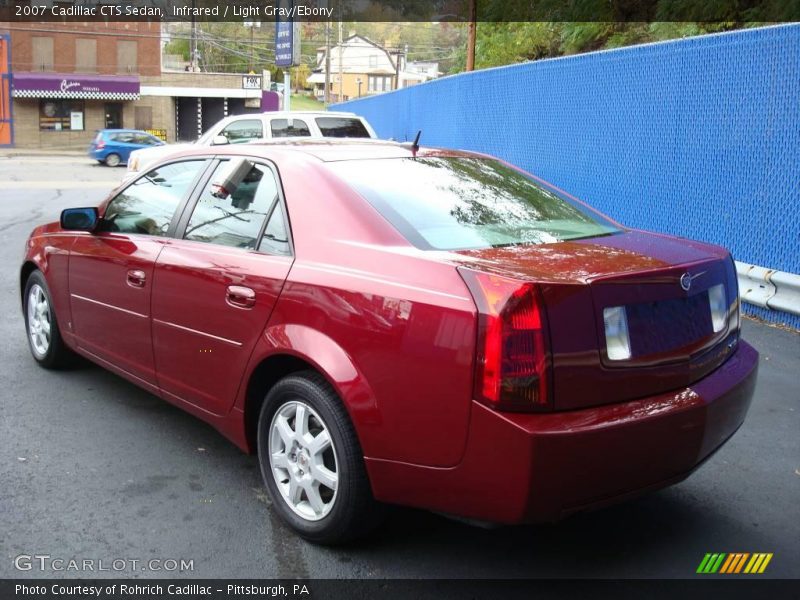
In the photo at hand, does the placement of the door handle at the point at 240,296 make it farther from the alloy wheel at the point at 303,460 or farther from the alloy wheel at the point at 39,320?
the alloy wheel at the point at 39,320

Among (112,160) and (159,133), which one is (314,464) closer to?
(112,160)

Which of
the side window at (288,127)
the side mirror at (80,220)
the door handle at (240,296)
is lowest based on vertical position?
the door handle at (240,296)

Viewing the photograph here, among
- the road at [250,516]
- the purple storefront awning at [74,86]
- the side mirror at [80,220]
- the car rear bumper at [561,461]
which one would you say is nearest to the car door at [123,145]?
the purple storefront awning at [74,86]

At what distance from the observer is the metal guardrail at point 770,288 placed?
661cm

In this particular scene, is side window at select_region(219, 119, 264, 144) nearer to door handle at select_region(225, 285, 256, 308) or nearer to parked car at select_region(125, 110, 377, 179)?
parked car at select_region(125, 110, 377, 179)

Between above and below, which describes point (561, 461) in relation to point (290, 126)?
below

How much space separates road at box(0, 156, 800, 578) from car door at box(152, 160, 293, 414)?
44 cm

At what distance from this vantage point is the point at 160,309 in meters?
4.06

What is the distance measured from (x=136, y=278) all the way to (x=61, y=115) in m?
50.6

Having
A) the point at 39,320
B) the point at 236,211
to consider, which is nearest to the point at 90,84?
the point at 39,320

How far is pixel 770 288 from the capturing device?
6.87m

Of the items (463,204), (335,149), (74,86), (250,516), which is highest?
(74,86)

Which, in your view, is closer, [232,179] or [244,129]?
[232,179]

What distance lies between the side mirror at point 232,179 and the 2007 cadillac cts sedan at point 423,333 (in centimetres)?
1
